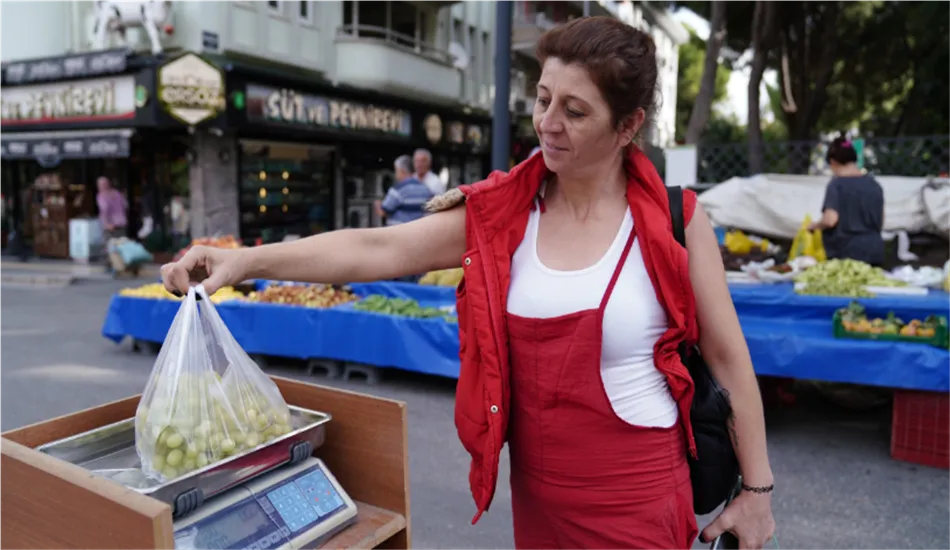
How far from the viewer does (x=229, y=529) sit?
1.50 m

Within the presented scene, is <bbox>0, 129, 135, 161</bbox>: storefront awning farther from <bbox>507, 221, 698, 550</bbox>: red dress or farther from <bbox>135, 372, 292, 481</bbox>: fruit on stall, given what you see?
<bbox>507, 221, 698, 550</bbox>: red dress

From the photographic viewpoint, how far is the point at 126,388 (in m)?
5.97

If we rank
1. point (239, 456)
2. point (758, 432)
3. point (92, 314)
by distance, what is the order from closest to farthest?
point (239, 456) → point (758, 432) → point (92, 314)

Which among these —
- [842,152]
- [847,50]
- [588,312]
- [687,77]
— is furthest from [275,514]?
[687,77]

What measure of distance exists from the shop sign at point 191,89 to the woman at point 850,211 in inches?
412

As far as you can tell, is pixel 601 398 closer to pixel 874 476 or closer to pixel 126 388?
pixel 874 476

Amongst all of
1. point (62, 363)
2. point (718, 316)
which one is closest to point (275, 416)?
point (718, 316)

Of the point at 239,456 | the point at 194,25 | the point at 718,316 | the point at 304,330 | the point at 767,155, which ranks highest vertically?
the point at 194,25

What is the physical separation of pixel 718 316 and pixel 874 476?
11.2 ft

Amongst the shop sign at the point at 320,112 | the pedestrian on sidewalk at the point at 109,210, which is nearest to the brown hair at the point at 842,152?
the shop sign at the point at 320,112

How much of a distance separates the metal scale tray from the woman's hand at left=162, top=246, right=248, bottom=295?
37cm

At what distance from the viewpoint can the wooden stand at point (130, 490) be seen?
1258mm

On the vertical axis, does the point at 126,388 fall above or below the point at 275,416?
below

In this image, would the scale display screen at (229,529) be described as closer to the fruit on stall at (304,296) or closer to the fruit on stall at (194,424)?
the fruit on stall at (194,424)
